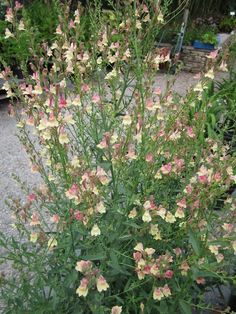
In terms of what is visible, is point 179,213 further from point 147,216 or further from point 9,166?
point 9,166

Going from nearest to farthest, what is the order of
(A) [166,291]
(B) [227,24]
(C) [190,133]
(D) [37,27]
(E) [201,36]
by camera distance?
(A) [166,291]
(C) [190,133]
(D) [37,27]
(E) [201,36]
(B) [227,24]

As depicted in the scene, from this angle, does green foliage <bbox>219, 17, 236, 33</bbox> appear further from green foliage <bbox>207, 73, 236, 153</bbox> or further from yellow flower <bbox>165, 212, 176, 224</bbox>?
yellow flower <bbox>165, 212, 176, 224</bbox>

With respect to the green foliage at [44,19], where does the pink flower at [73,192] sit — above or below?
above

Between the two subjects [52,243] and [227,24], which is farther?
[227,24]

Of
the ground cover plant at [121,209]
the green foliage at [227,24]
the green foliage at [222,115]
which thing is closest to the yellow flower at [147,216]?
the ground cover plant at [121,209]

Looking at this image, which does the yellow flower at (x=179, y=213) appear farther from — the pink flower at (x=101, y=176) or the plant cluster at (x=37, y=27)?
the plant cluster at (x=37, y=27)

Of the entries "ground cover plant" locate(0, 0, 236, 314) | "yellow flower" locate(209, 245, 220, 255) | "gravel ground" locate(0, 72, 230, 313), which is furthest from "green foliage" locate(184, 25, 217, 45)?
"yellow flower" locate(209, 245, 220, 255)

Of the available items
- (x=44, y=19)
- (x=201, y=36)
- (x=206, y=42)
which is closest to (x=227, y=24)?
(x=201, y=36)

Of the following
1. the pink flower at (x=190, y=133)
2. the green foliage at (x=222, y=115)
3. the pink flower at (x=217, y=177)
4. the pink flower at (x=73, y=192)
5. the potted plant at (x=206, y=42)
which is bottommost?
the potted plant at (x=206, y=42)

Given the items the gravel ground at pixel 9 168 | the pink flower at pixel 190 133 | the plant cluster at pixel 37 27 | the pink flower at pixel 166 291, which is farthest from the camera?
the plant cluster at pixel 37 27

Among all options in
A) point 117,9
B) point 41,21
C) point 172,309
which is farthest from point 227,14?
point 172,309

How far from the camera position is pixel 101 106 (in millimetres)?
1767

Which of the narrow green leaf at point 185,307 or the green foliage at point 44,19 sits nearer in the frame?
the narrow green leaf at point 185,307

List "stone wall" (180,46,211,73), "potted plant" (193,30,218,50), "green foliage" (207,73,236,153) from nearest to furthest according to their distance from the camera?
"green foliage" (207,73,236,153) → "stone wall" (180,46,211,73) → "potted plant" (193,30,218,50)
